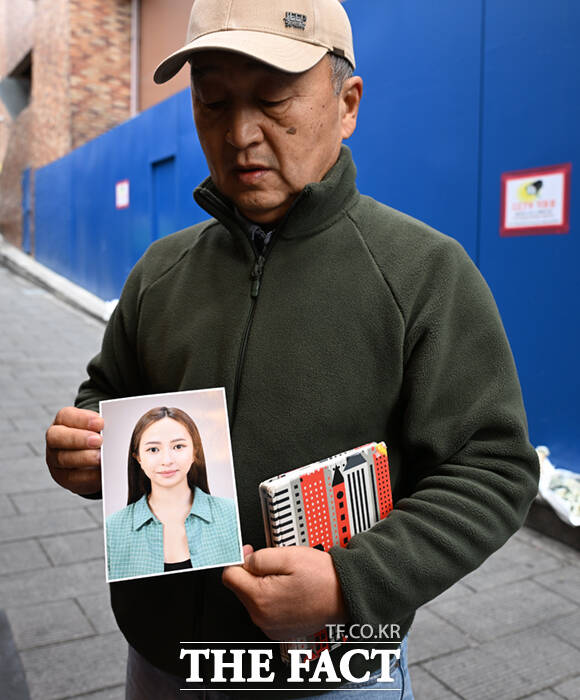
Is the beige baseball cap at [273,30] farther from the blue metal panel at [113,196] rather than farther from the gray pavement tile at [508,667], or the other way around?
the blue metal panel at [113,196]

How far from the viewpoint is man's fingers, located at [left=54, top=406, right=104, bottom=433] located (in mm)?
1148

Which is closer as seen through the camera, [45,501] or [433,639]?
[433,639]

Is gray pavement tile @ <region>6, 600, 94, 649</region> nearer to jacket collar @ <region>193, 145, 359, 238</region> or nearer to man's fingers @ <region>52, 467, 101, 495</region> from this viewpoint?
man's fingers @ <region>52, 467, 101, 495</region>

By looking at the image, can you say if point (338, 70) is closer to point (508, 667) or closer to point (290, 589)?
point (290, 589)

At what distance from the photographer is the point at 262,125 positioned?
3.76 feet

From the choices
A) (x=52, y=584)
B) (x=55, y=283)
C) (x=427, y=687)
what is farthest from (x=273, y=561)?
(x=55, y=283)

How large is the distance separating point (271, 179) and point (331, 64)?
221 millimetres

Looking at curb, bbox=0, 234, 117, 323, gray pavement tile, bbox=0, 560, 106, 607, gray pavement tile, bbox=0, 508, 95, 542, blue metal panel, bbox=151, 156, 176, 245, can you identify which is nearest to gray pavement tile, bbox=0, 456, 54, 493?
gray pavement tile, bbox=0, 508, 95, 542

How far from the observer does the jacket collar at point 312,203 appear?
1.20m

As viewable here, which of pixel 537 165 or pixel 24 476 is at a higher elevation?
pixel 537 165

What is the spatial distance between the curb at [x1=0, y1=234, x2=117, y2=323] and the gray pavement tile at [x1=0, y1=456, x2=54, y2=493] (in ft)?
18.0

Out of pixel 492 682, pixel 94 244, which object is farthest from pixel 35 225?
pixel 492 682

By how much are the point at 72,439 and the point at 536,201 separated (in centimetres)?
347

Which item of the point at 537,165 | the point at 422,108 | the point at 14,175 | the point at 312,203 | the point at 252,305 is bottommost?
the point at 252,305
